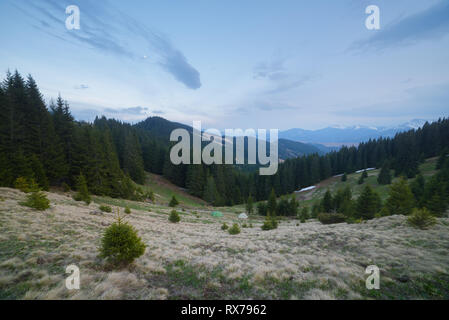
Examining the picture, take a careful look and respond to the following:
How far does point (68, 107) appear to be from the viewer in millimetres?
30188

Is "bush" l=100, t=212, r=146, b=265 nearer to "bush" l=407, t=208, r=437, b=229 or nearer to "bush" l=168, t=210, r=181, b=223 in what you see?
"bush" l=168, t=210, r=181, b=223

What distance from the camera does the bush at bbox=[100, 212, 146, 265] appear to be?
655cm

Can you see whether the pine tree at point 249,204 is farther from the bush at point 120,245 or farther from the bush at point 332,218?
the bush at point 120,245

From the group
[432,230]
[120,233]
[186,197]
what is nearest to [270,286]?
[120,233]

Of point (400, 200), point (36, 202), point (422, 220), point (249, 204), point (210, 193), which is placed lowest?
point (249, 204)

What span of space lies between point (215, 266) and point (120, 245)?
4280 millimetres

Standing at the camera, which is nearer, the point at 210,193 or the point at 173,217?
the point at 173,217

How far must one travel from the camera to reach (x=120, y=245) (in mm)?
6656

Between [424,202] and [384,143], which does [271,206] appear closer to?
[424,202]

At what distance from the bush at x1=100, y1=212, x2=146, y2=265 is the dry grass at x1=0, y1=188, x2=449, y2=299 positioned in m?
0.49

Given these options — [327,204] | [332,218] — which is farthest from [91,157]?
[327,204]

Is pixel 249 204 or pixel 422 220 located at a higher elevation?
pixel 422 220

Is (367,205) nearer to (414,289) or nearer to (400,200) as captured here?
(400,200)

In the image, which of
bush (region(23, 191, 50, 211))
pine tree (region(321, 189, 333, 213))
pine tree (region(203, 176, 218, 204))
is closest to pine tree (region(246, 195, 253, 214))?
pine tree (region(203, 176, 218, 204))
